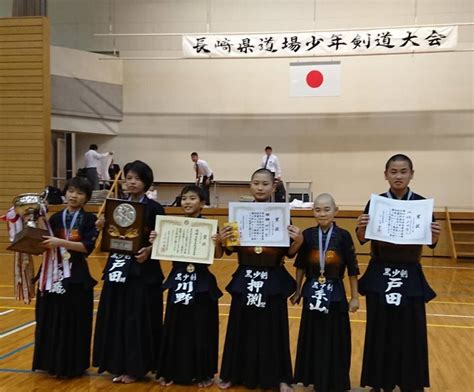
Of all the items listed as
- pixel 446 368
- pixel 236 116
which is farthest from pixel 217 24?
pixel 446 368

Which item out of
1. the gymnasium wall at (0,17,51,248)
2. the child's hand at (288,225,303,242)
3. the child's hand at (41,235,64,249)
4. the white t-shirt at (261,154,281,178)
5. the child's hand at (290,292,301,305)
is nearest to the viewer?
the child's hand at (288,225,303,242)

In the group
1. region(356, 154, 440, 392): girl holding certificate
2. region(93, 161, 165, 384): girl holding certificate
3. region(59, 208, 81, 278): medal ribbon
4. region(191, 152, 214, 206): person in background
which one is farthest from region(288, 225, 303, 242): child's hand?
region(191, 152, 214, 206): person in background

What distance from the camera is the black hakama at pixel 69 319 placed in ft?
12.3

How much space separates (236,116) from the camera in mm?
15180

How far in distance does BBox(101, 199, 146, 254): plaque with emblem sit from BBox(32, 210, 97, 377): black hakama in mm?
220

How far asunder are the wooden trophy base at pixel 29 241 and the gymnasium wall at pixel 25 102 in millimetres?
8843

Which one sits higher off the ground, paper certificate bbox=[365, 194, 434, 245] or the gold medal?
paper certificate bbox=[365, 194, 434, 245]

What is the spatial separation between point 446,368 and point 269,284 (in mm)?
1889

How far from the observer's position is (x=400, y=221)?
3.30 meters

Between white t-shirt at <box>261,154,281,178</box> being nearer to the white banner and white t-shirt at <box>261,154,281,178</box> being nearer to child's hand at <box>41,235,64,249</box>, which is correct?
the white banner

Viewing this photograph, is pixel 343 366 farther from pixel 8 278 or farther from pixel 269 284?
pixel 8 278

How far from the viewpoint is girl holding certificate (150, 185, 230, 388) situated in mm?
3576

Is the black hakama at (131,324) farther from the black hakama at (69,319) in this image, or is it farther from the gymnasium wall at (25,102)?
the gymnasium wall at (25,102)

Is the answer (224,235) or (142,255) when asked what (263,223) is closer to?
(224,235)
